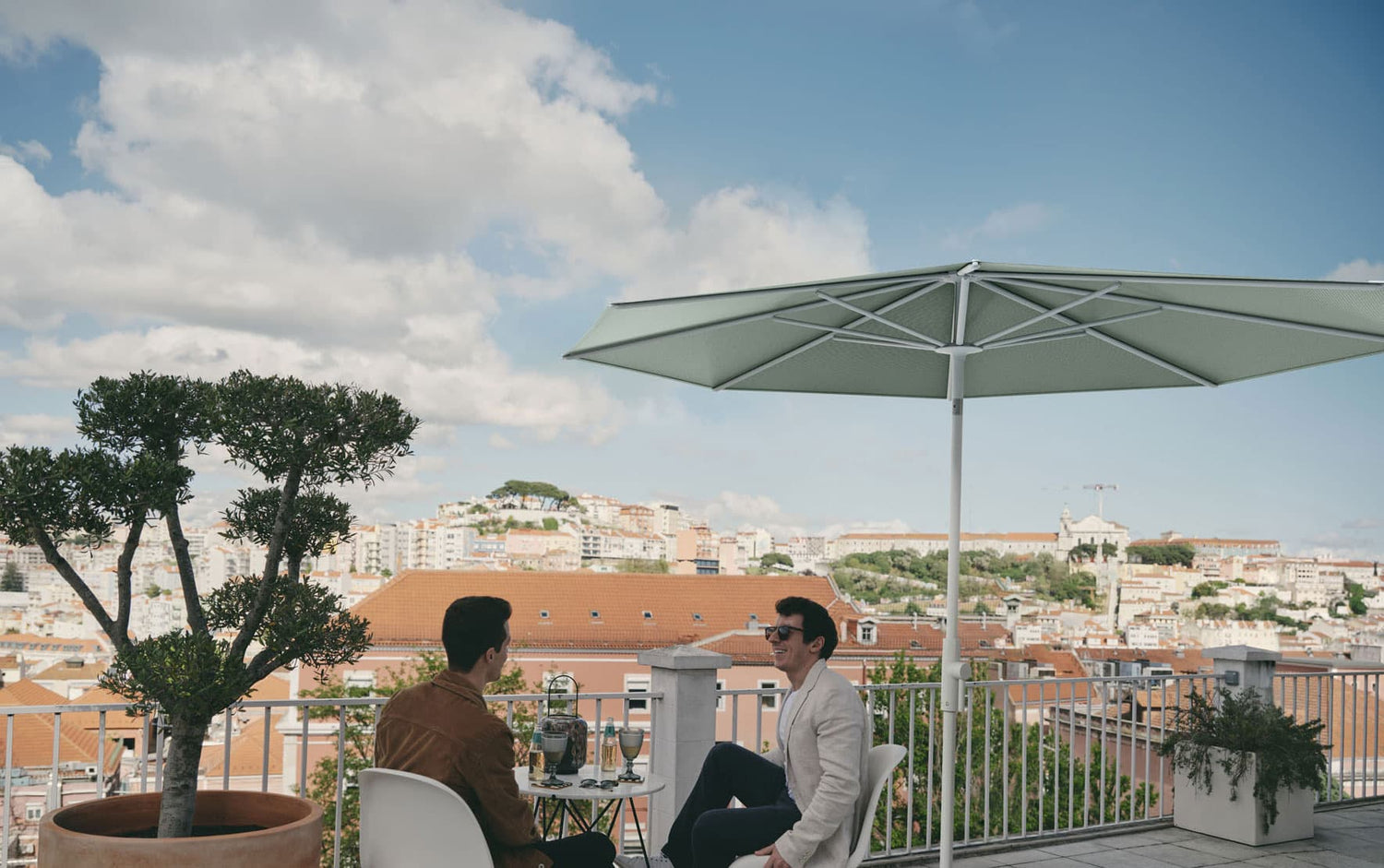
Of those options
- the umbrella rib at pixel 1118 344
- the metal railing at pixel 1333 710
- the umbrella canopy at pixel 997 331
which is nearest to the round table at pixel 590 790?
the umbrella canopy at pixel 997 331

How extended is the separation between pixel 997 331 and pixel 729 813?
1989 mm

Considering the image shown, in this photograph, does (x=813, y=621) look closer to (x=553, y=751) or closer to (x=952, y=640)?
(x=952, y=640)

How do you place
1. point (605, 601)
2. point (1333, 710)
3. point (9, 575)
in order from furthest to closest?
point (605, 601) → point (9, 575) → point (1333, 710)

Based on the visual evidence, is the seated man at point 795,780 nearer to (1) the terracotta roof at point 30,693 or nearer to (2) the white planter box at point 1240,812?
(2) the white planter box at point 1240,812

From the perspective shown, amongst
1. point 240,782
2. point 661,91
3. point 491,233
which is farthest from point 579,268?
point 240,782

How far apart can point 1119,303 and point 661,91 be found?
80165 mm

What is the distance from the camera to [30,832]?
95.6ft

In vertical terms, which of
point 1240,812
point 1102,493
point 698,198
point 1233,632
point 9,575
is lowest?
point 1233,632

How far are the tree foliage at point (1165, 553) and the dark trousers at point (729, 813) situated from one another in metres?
102

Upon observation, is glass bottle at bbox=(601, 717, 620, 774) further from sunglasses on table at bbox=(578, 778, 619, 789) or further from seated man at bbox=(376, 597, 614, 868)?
seated man at bbox=(376, 597, 614, 868)

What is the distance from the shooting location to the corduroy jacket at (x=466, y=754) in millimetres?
2369

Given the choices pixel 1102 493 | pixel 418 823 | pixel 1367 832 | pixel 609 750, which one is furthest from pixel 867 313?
pixel 1102 493

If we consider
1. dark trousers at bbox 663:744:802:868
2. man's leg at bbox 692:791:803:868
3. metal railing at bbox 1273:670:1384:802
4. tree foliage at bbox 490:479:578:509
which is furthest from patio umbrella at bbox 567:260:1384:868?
tree foliage at bbox 490:479:578:509

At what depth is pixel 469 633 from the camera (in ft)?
8.30
